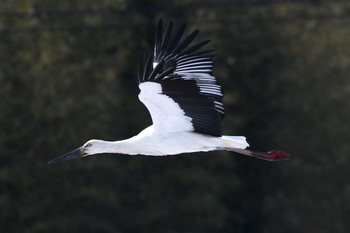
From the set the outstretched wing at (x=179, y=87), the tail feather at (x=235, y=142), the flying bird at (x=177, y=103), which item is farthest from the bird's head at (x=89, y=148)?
the tail feather at (x=235, y=142)

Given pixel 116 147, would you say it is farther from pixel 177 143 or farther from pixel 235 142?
pixel 235 142

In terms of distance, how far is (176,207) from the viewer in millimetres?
24438

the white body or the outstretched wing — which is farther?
the white body

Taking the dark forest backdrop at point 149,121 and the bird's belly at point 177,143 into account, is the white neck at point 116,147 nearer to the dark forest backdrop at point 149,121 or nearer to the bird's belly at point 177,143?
the bird's belly at point 177,143

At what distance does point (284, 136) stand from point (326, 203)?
159 cm

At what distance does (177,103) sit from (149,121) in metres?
12.7

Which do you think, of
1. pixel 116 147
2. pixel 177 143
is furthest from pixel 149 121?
pixel 177 143

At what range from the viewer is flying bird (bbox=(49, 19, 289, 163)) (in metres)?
11.0

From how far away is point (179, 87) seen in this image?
11.0 m

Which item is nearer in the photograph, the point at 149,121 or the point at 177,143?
the point at 177,143

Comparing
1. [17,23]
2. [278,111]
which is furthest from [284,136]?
[17,23]

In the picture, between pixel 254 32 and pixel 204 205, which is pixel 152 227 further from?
pixel 254 32

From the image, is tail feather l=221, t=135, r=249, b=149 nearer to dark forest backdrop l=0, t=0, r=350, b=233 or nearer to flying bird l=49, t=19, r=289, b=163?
flying bird l=49, t=19, r=289, b=163

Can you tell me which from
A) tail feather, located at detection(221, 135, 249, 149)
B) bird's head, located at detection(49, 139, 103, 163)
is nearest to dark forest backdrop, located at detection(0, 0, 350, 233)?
bird's head, located at detection(49, 139, 103, 163)
